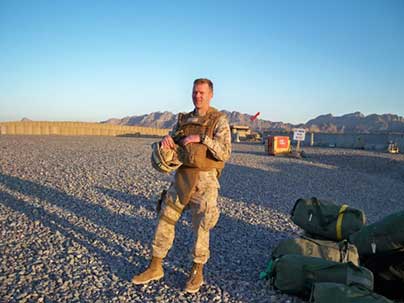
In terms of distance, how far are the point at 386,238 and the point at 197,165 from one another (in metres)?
2.48

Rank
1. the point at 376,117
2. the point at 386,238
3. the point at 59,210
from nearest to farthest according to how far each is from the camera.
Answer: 1. the point at 386,238
2. the point at 59,210
3. the point at 376,117

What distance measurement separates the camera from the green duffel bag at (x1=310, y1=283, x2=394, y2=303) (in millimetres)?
2859

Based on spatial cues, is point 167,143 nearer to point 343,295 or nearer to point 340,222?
point 343,295

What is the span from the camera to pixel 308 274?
365 centimetres

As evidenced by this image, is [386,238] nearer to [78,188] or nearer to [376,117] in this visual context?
[78,188]

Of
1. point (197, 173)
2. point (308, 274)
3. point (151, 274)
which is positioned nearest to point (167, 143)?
point (197, 173)

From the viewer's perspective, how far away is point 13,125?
3828 centimetres

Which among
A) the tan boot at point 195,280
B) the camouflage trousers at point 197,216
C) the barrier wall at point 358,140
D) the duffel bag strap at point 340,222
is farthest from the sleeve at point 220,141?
the barrier wall at point 358,140

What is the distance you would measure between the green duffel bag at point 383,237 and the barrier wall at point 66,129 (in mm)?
30201

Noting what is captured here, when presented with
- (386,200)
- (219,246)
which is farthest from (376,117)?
(219,246)

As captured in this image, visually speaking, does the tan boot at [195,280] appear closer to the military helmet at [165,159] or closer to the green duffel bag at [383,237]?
the military helmet at [165,159]

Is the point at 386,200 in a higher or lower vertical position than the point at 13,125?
lower

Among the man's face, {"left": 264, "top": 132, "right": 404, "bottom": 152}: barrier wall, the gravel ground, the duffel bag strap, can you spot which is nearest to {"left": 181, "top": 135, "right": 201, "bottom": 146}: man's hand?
the man's face

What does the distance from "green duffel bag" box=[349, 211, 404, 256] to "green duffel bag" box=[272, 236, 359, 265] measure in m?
0.20
